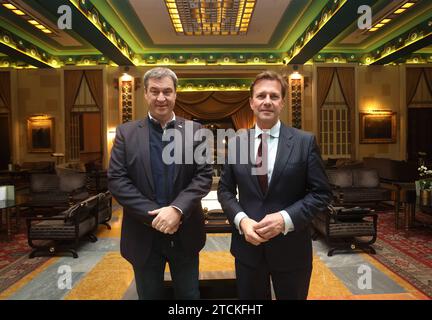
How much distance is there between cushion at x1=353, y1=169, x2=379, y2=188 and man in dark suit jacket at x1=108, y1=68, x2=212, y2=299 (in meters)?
6.19

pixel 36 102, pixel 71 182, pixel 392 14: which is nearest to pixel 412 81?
pixel 392 14

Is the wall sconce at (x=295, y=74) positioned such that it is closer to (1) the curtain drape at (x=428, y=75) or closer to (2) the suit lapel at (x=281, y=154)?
(1) the curtain drape at (x=428, y=75)

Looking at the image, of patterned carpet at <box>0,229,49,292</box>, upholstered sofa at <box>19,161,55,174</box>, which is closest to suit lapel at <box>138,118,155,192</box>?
patterned carpet at <box>0,229,49,292</box>

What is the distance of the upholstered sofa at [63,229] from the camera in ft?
14.3

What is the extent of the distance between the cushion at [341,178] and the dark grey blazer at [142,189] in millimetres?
5827

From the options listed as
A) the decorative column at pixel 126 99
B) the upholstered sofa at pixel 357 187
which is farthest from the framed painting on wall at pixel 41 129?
the upholstered sofa at pixel 357 187

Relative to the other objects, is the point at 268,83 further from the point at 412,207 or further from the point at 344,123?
the point at 344,123

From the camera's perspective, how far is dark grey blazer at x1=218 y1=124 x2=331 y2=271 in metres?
1.58

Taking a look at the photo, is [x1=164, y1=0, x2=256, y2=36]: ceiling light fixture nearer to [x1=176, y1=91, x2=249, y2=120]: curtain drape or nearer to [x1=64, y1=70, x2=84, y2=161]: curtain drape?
[x1=176, y1=91, x2=249, y2=120]: curtain drape

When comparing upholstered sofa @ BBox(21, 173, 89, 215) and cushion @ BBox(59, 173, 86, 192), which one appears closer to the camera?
upholstered sofa @ BBox(21, 173, 89, 215)

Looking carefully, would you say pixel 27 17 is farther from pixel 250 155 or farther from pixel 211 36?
pixel 250 155

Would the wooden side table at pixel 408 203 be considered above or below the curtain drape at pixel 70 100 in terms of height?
below

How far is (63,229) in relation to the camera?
4398 mm

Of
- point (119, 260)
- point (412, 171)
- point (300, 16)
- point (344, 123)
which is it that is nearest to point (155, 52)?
point (300, 16)
